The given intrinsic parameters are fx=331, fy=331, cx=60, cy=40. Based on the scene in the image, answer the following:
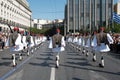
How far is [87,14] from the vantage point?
15162 cm

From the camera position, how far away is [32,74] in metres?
13.7

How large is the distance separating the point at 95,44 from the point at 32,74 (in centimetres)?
509

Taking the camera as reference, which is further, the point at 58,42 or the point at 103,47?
the point at 103,47

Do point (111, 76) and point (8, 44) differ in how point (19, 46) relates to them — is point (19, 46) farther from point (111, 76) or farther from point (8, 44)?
point (111, 76)

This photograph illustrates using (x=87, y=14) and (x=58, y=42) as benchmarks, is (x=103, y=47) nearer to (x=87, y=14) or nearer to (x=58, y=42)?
(x=58, y=42)

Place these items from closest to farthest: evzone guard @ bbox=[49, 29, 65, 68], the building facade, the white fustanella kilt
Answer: evzone guard @ bbox=[49, 29, 65, 68], the white fustanella kilt, the building facade

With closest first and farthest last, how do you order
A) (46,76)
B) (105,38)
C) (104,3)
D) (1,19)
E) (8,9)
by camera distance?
(46,76)
(105,38)
(1,19)
(8,9)
(104,3)

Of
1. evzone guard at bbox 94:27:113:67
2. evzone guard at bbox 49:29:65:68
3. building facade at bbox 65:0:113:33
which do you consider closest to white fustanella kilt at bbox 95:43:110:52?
evzone guard at bbox 94:27:113:67

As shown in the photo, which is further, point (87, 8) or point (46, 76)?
point (87, 8)

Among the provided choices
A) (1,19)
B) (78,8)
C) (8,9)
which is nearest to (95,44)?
(1,19)

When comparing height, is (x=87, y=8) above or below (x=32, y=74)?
above

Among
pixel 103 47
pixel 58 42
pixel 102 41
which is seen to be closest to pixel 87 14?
pixel 102 41

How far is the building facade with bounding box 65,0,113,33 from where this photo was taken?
145500 mm

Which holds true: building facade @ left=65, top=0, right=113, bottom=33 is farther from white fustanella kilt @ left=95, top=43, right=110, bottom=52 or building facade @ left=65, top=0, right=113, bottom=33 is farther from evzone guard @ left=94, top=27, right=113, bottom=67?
white fustanella kilt @ left=95, top=43, right=110, bottom=52
